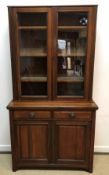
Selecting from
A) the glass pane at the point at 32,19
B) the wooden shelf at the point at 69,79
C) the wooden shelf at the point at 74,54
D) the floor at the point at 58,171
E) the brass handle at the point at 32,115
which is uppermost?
the glass pane at the point at 32,19

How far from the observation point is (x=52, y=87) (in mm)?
2410

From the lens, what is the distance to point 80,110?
231 centimetres

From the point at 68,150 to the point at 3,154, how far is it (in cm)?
104

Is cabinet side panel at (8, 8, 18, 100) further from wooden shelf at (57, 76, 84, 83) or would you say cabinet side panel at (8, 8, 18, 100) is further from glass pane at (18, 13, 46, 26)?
wooden shelf at (57, 76, 84, 83)

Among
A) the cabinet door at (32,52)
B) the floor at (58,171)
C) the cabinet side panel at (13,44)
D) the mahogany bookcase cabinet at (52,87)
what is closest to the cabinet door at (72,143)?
the mahogany bookcase cabinet at (52,87)

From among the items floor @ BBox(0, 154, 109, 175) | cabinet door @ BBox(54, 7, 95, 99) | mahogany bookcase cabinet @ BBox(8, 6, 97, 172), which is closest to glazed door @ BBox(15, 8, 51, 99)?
mahogany bookcase cabinet @ BBox(8, 6, 97, 172)

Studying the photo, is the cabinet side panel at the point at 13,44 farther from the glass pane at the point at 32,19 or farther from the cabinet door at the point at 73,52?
the cabinet door at the point at 73,52

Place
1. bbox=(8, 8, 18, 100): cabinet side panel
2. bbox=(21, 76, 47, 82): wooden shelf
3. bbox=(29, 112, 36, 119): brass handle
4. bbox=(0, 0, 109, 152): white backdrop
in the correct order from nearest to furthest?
1. bbox=(8, 8, 18, 100): cabinet side panel
2. bbox=(29, 112, 36, 119): brass handle
3. bbox=(21, 76, 47, 82): wooden shelf
4. bbox=(0, 0, 109, 152): white backdrop

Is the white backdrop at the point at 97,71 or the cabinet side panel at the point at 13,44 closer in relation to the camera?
the cabinet side panel at the point at 13,44

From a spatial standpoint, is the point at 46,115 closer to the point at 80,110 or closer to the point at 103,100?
the point at 80,110

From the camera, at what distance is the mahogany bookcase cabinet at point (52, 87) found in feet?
7.48

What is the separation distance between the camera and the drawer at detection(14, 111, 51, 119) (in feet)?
7.65

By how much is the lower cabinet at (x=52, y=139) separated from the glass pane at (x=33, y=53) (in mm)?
340

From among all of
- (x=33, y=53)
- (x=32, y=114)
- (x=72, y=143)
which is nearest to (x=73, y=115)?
(x=72, y=143)
